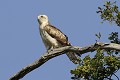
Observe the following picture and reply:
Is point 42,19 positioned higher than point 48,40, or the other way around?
point 42,19

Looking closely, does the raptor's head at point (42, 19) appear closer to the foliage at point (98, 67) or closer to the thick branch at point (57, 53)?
the thick branch at point (57, 53)

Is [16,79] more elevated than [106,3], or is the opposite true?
[106,3]

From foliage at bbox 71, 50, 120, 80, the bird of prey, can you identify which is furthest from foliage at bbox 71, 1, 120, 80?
the bird of prey

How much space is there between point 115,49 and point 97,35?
61cm

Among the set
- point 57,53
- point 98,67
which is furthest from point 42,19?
point 98,67

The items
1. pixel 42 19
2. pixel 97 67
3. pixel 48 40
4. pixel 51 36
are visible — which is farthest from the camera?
pixel 42 19

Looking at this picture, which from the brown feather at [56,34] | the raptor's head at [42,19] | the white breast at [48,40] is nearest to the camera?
the white breast at [48,40]

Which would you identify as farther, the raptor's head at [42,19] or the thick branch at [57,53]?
the raptor's head at [42,19]

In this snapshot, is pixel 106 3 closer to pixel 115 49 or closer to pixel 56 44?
pixel 115 49

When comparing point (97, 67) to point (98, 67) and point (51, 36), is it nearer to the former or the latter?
point (98, 67)

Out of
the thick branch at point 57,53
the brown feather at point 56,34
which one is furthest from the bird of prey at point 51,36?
the thick branch at point 57,53

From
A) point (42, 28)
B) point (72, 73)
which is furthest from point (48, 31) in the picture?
point (72, 73)

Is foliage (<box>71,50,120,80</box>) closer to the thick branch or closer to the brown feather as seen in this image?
the thick branch

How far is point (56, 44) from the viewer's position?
646 inches
